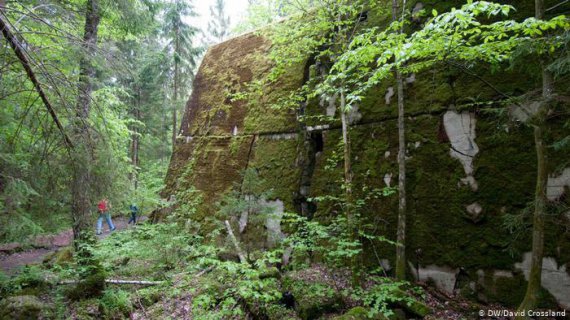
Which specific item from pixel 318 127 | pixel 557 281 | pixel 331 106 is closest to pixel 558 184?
pixel 557 281

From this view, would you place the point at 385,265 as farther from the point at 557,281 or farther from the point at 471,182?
the point at 557,281

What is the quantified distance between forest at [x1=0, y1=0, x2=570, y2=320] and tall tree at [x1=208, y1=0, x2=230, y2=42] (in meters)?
21.4

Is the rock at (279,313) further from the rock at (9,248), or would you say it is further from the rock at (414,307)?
the rock at (9,248)

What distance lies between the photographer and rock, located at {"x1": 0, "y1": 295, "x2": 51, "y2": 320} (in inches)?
155

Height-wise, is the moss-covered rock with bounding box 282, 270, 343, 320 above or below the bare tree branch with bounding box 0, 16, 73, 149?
below

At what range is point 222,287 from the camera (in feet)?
13.8

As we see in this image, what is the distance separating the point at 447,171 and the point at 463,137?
599 mm

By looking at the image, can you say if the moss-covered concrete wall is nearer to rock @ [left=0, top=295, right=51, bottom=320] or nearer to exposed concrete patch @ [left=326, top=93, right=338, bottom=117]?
exposed concrete patch @ [left=326, top=93, right=338, bottom=117]

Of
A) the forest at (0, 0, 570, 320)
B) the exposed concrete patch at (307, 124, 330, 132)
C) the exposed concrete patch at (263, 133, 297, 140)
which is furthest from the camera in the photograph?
the exposed concrete patch at (263, 133, 297, 140)

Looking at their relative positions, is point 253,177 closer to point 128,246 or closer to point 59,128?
point 59,128

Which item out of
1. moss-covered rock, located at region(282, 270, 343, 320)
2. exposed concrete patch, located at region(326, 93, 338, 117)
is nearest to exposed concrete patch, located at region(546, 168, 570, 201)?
moss-covered rock, located at region(282, 270, 343, 320)

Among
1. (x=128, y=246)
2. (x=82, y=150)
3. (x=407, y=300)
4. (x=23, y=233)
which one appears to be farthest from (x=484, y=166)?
(x=128, y=246)

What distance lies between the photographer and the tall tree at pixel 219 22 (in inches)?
1045

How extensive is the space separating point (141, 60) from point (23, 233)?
14.3 meters
